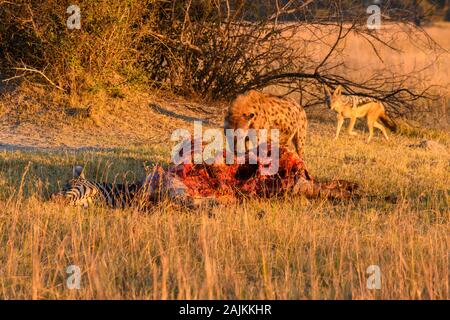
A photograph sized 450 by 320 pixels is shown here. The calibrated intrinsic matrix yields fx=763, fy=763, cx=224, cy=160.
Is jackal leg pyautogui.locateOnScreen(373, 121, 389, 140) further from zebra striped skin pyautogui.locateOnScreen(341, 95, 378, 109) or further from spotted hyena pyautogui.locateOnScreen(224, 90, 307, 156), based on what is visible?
spotted hyena pyautogui.locateOnScreen(224, 90, 307, 156)

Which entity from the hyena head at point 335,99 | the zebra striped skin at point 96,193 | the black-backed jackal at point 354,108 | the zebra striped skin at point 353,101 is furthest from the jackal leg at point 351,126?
the zebra striped skin at point 96,193

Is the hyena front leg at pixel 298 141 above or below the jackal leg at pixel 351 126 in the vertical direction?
below

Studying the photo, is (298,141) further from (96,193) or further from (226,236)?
(226,236)

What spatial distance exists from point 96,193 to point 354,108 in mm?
5435

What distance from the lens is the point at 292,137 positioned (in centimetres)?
942

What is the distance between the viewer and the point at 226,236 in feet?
19.0

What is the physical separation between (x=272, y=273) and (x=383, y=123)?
299 inches

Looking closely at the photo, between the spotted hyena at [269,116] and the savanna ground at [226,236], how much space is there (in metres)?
0.44

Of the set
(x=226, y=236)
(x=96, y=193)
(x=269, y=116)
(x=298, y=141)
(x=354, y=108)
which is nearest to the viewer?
(x=226, y=236)

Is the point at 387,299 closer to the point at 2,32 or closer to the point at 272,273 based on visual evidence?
the point at 272,273

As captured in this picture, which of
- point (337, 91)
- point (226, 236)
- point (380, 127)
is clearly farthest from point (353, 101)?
point (226, 236)

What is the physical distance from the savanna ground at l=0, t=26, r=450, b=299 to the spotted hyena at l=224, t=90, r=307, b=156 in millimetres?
437

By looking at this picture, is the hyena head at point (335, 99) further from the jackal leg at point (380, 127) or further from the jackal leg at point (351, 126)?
the jackal leg at point (380, 127)

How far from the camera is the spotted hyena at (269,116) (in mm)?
8727
